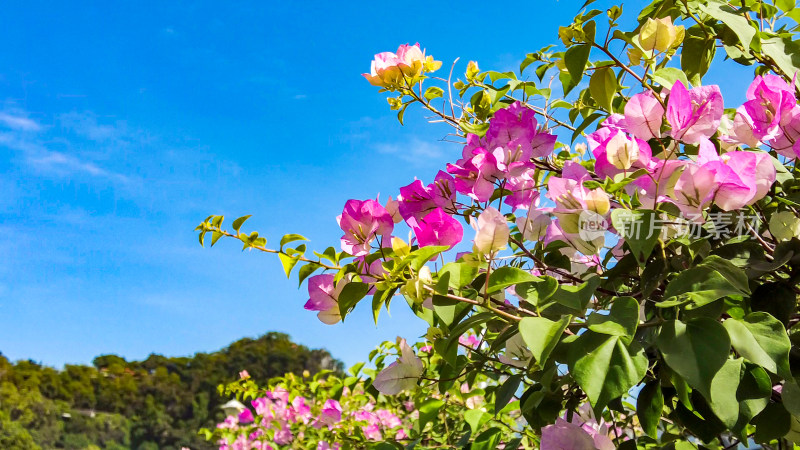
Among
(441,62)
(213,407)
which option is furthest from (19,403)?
(441,62)

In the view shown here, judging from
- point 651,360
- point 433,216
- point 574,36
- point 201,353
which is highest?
point 201,353

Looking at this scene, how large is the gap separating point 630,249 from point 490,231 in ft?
0.47

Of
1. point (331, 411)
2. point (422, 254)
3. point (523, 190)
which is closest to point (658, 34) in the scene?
point (523, 190)

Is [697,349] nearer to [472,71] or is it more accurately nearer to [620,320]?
[620,320]

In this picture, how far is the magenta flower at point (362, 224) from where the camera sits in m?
0.74

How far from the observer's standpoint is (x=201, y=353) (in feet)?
87.6

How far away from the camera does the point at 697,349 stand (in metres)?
0.56

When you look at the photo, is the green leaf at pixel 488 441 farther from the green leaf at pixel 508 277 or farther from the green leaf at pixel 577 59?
the green leaf at pixel 577 59

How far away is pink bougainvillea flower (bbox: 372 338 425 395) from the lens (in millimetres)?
896

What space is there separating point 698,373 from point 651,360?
0.24m

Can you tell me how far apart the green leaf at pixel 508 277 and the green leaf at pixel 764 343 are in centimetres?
18

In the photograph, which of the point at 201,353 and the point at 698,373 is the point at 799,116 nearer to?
the point at 698,373

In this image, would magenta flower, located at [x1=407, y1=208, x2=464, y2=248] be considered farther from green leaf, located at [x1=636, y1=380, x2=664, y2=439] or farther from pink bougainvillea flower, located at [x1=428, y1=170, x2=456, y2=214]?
green leaf, located at [x1=636, y1=380, x2=664, y2=439]

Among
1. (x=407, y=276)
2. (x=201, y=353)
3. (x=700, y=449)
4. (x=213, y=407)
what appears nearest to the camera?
(x=407, y=276)
